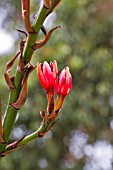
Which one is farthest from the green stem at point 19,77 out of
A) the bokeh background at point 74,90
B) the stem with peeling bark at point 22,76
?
the bokeh background at point 74,90

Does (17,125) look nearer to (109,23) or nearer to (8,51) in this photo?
(8,51)

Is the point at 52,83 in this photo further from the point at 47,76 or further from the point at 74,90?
the point at 74,90

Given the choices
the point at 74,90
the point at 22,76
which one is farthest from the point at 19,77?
the point at 74,90

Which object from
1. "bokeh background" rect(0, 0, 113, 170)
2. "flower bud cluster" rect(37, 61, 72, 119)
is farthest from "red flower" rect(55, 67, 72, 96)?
"bokeh background" rect(0, 0, 113, 170)

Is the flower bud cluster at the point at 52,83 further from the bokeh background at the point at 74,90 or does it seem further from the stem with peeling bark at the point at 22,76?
the bokeh background at the point at 74,90

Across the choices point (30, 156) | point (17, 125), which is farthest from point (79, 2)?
point (30, 156)

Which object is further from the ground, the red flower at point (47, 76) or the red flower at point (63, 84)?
the red flower at point (47, 76)

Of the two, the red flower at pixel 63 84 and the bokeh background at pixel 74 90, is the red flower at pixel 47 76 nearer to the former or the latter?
the red flower at pixel 63 84

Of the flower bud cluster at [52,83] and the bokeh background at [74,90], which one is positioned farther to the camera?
the bokeh background at [74,90]

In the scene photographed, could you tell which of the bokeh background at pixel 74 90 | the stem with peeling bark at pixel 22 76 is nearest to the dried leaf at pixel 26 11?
the stem with peeling bark at pixel 22 76
